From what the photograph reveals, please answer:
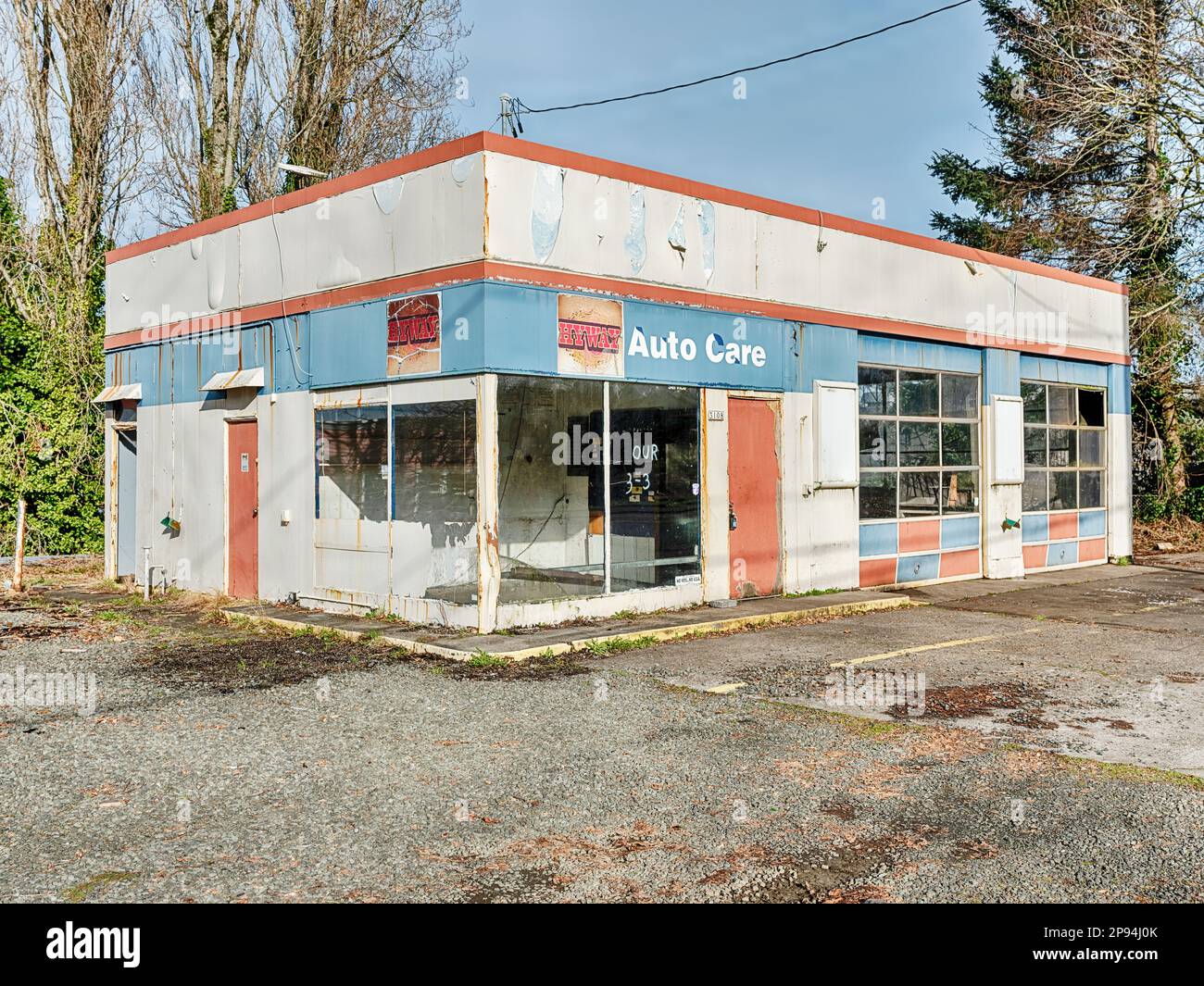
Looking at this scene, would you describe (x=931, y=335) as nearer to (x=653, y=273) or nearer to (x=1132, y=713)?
(x=653, y=273)

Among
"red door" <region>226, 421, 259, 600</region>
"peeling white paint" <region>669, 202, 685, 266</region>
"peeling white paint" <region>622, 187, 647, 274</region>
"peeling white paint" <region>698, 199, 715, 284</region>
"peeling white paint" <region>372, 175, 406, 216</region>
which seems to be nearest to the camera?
"peeling white paint" <region>372, 175, 406, 216</region>

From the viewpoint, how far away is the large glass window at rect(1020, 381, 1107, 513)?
17828 mm

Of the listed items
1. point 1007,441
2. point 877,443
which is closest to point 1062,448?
point 1007,441

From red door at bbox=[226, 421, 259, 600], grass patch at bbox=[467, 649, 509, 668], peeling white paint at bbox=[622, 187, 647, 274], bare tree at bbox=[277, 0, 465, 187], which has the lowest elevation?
grass patch at bbox=[467, 649, 509, 668]

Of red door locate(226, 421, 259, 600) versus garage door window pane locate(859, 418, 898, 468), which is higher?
garage door window pane locate(859, 418, 898, 468)

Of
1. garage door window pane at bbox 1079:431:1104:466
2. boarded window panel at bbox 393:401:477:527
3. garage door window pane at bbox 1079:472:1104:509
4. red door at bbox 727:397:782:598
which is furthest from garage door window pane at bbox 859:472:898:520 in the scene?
boarded window panel at bbox 393:401:477:527

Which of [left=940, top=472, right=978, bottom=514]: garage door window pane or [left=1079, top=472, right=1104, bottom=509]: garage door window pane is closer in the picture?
Result: [left=940, top=472, right=978, bottom=514]: garage door window pane

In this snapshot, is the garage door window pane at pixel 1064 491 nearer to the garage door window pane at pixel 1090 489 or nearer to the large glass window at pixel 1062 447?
the large glass window at pixel 1062 447

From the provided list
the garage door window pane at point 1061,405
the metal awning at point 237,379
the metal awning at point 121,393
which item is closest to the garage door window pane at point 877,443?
the garage door window pane at point 1061,405

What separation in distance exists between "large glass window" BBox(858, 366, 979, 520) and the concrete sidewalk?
217cm

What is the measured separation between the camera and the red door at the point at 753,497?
12992mm

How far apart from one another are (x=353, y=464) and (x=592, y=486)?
275cm

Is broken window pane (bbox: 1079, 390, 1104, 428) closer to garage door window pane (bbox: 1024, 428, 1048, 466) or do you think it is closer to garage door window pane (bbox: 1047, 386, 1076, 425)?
garage door window pane (bbox: 1047, 386, 1076, 425)
